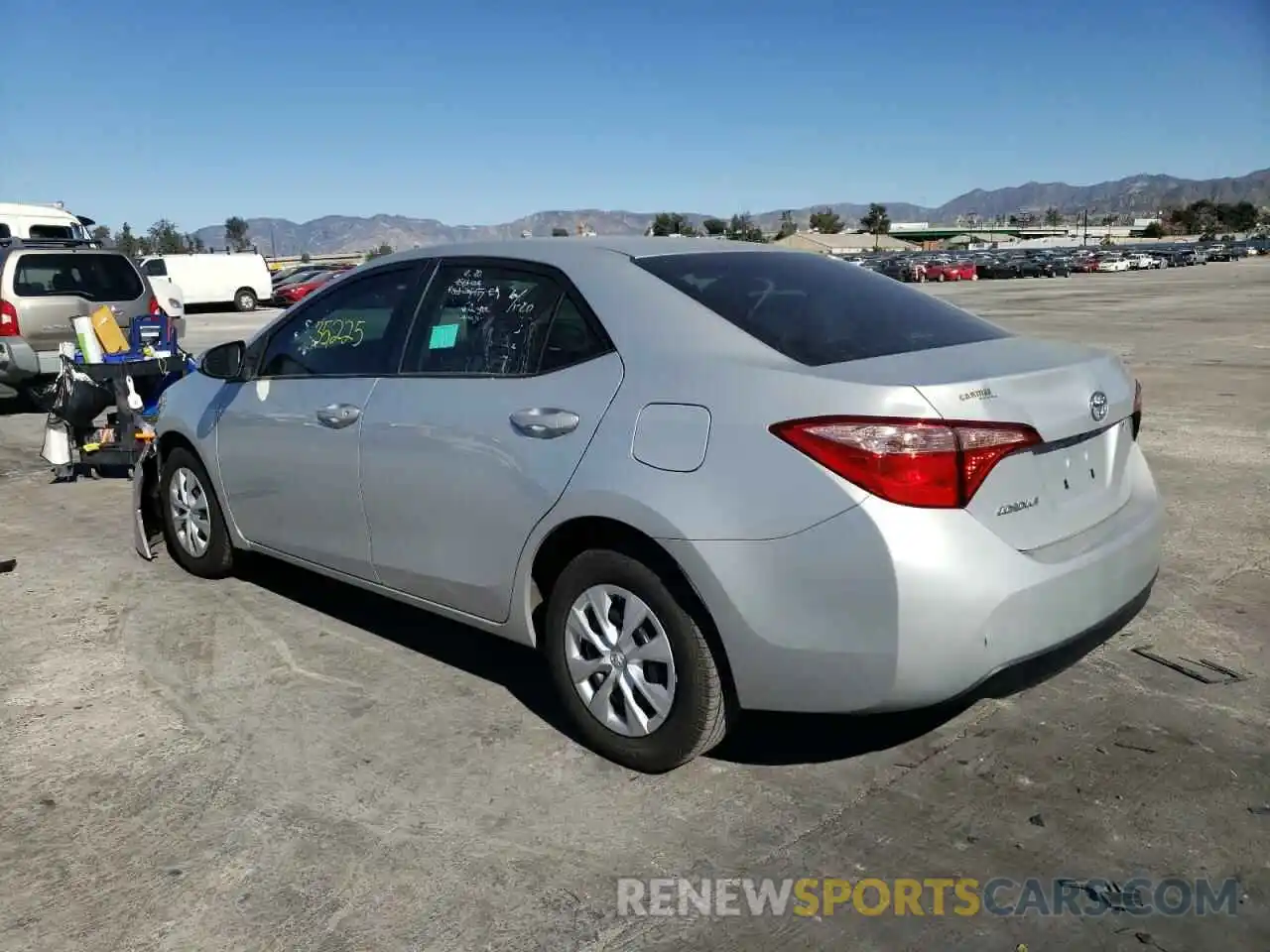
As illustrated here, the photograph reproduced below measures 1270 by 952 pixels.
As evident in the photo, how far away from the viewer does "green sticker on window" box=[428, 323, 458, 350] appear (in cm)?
396

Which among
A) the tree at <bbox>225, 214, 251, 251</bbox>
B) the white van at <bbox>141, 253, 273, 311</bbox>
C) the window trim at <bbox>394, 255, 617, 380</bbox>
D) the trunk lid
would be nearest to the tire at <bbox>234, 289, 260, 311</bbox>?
the white van at <bbox>141, 253, 273, 311</bbox>

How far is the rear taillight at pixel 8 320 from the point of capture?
11.1 m

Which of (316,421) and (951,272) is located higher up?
(316,421)

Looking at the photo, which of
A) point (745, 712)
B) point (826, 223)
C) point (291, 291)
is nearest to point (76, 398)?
point (745, 712)

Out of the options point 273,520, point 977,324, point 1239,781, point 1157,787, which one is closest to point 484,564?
point 273,520

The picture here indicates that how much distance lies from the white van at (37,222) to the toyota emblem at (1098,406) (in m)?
19.6

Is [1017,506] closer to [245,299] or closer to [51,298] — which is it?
[51,298]

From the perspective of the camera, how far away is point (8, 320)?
11.1 metres

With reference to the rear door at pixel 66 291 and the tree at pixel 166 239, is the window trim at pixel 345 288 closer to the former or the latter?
the rear door at pixel 66 291

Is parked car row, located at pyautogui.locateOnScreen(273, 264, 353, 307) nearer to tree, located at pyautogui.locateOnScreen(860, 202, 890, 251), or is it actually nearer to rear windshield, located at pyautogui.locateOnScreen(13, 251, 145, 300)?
rear windshield, located at pyautogui.locateOnScreen(13, 251, 145, 300)

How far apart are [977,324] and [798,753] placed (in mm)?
1627

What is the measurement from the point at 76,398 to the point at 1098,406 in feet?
22.7

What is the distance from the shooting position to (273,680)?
13.8 ft

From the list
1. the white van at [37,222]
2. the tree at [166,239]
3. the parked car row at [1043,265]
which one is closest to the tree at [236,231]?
the tree at [166,239]
